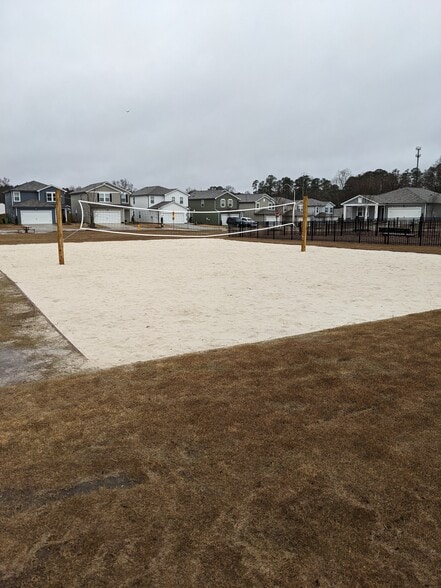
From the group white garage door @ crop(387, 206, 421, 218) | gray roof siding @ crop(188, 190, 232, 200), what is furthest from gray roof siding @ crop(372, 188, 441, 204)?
gray roof siding @ crop(188, 190, 232, 200)

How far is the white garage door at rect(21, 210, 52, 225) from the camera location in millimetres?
55094

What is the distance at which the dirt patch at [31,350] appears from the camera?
14.4 feet

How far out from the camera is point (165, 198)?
67.1m

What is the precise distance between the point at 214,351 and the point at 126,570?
313 centimetres

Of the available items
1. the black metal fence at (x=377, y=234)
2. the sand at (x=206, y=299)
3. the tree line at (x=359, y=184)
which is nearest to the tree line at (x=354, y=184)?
the tree line at (x=359, y=184)

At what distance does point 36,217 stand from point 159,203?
59.2 feet

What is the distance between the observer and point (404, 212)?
51531 millimetres

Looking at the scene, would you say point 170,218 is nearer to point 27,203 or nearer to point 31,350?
point 27,203

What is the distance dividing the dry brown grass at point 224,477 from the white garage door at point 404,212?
169 feet

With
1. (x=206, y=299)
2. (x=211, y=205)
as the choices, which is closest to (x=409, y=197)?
(x=211, y=205)

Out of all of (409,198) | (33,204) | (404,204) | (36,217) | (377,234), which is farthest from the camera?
(36,217)

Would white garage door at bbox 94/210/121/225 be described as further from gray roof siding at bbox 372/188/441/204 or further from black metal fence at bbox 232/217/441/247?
gray roof siding at bbox 372/188/441/204

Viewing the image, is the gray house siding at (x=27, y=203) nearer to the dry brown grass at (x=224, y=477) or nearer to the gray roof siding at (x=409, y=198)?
the gray roof siding at (x=409, y=198)

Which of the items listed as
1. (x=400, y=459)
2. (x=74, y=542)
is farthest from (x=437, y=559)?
(x=74, y=542)
